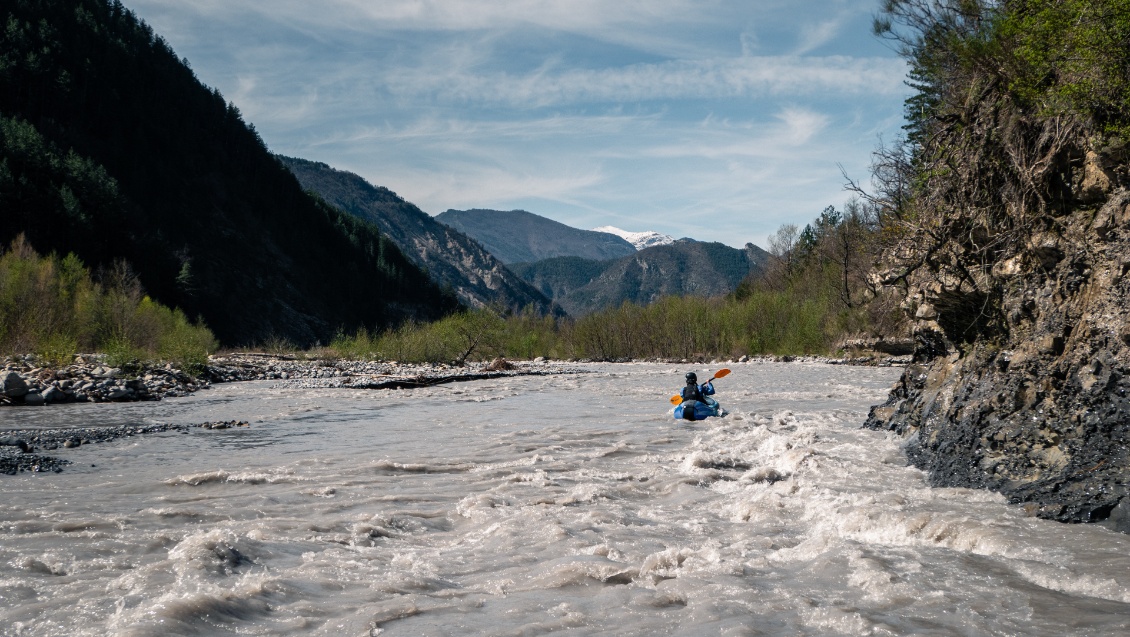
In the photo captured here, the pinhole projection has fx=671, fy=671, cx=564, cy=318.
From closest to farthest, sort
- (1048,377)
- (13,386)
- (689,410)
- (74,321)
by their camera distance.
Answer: (1048,377) < (689,410) < (13,386) < (74,321)

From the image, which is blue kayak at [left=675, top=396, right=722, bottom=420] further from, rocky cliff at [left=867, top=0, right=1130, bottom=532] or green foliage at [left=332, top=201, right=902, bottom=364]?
green foliage at [left=332, top=201, right=902, bottom=364]

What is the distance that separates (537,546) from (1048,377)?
461 centimetres

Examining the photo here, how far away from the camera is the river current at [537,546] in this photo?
340 centimetres

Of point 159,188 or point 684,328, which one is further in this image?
point 159,188

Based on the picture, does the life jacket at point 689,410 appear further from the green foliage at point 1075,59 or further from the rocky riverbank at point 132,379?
the rocky riverbank at point 132,379

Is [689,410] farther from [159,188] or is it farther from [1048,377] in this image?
[159,188]

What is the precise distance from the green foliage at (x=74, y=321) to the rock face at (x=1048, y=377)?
66.8 feet

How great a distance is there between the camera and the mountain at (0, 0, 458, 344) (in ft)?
161

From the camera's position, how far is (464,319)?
1414 inches

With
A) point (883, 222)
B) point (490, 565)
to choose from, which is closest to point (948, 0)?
point (883, 222)

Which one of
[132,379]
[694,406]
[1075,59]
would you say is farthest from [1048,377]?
[132,379]

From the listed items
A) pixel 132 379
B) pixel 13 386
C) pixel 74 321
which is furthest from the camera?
pixel 74 321

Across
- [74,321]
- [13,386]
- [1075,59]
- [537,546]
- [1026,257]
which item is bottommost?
[537,546]

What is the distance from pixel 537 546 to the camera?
4.72 meters
